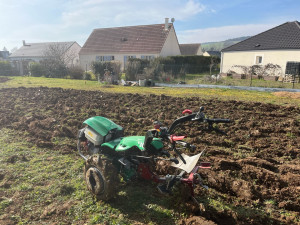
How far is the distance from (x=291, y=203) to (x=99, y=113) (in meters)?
6.64

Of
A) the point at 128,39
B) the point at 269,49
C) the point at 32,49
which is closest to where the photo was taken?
the point at 269,49

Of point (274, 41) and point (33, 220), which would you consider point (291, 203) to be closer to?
point (33, 220)

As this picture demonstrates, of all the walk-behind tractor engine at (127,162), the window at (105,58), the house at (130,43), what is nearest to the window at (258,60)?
the house at (130,43)

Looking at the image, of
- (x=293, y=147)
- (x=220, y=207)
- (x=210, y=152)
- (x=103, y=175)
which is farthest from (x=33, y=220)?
(x=293, y=147)

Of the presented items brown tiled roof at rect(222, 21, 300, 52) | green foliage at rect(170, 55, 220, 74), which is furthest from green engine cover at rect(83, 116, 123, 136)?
brown tiled roof at rect(222, 21, 300, 52)

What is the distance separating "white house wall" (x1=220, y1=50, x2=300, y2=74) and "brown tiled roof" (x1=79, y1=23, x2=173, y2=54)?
29.1 ft

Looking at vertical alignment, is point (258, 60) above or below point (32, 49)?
below

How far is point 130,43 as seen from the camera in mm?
33656

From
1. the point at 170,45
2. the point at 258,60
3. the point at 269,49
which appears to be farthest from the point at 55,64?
the point at 269,49

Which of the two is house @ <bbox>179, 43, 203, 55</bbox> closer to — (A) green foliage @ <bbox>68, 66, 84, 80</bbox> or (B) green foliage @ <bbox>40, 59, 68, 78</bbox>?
(B) green foliage @ <bbox>40, 59, 68, 78</bbox>

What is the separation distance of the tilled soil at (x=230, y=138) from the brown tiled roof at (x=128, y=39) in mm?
21831

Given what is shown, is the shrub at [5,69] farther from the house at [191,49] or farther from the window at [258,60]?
the house at [191,49]

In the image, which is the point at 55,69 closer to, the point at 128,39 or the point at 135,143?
the point at 128,39

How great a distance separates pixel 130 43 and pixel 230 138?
2991 cm
